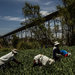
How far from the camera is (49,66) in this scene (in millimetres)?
5785

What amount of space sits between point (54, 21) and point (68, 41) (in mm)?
3760

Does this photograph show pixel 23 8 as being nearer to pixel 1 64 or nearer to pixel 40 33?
pixel 40 33

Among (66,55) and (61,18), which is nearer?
(66,55)

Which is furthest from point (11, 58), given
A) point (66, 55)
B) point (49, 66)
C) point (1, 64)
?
point (66, 55)

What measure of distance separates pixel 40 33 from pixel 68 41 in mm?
5035

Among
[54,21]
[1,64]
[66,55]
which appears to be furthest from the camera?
[54,21]

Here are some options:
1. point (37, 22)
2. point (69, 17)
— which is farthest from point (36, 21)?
point (69, 17)

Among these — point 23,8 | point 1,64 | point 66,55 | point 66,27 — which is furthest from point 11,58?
point 23,8

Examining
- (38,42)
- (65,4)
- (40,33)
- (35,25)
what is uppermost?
(65,4)

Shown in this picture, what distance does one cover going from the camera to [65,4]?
1917 cm

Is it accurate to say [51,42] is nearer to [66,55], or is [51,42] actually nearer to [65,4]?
[65,4]

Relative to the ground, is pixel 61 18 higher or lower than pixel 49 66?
higher

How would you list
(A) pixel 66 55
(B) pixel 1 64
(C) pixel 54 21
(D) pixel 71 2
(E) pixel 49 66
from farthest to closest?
(C) pixel 54 21, (D) pixel 71 2, (A) pixel 66 55, (B) pixel 1 64, (E) pixel 49 66

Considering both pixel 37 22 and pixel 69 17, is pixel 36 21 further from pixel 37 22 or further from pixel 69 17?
pixel 69 17
